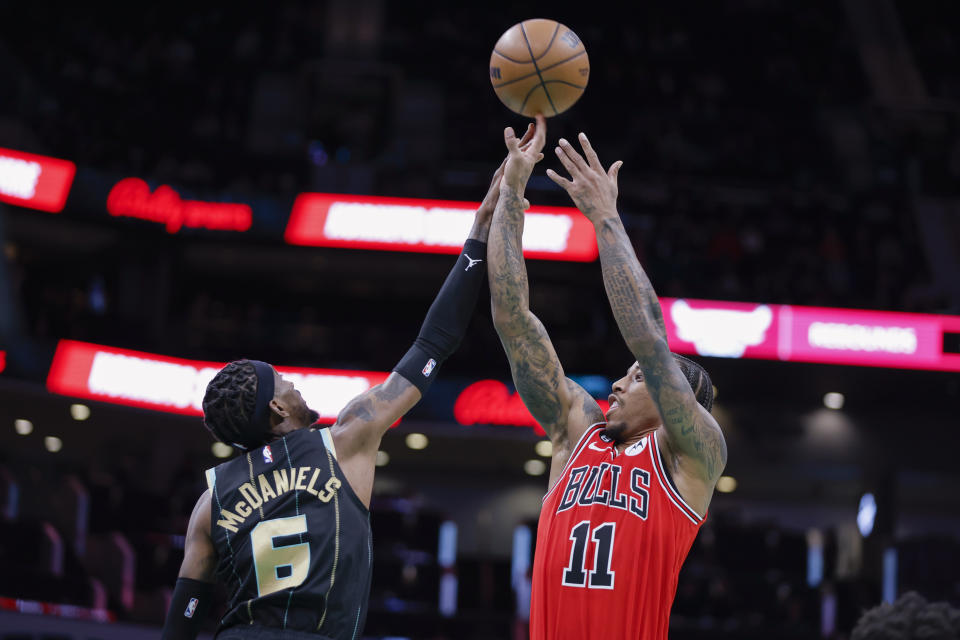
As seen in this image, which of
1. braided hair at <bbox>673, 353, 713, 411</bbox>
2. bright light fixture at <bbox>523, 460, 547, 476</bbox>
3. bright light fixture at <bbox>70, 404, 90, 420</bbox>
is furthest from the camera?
bright light fixture at <bbox>523, 460, 547, 476</bbox>

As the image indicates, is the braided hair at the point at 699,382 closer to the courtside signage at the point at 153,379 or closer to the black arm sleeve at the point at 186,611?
the black arm sleeve at the point at 186,611

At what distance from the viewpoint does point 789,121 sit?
23047 millimetres

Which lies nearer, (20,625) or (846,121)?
(20,625)

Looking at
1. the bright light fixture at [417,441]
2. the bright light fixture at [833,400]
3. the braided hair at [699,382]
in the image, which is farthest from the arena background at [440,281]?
the braided hair at [699,382]

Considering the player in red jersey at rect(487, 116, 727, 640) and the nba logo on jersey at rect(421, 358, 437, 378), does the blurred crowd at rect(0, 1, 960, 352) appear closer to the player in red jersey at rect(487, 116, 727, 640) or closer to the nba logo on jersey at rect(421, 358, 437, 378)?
the player in red jersey at rect(487, 116, 727, 640)

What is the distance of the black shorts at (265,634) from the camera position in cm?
376

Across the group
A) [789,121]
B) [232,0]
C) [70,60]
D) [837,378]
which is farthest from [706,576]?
[232,0]

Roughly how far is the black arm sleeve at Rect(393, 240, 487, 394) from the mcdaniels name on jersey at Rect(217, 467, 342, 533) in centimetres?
53

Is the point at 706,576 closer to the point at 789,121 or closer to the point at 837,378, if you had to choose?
the point at 837,378

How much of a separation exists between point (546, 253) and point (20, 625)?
28.4 feet

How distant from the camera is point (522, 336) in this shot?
187 inches

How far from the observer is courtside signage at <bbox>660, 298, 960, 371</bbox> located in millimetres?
15977

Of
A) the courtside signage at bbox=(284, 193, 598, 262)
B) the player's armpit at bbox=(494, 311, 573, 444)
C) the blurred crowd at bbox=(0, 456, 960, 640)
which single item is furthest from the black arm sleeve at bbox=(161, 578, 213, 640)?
the courtside signage at bbox=(284, 193, 598, 262)

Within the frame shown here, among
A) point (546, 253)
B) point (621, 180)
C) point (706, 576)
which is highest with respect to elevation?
point (621, 180)
